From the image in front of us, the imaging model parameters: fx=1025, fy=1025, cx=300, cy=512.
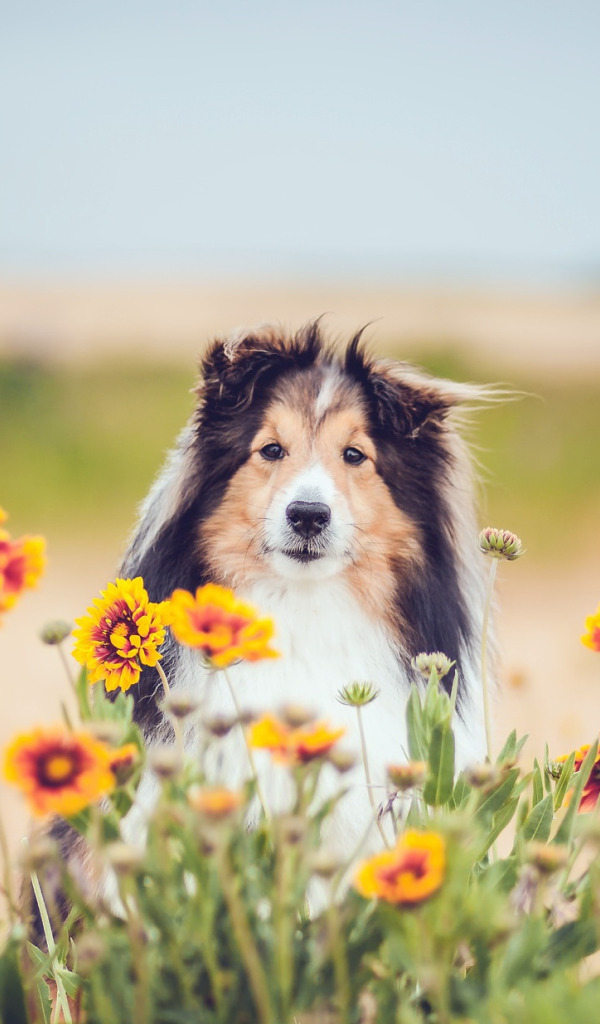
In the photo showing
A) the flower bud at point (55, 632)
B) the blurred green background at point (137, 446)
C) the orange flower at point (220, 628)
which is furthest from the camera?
the blurred green background at point (137, 446)

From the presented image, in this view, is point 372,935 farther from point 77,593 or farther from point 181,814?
point 77,593

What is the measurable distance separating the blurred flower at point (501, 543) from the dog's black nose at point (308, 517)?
95 cm

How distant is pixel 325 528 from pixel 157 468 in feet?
15.3

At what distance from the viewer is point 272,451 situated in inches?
116

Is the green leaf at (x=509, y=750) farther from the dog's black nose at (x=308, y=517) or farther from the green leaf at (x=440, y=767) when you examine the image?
the dog's black nose at (x=308, y=517)

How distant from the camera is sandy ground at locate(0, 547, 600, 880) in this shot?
405 centimetres

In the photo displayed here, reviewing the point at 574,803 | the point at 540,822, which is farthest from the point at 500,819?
the point at 574,803

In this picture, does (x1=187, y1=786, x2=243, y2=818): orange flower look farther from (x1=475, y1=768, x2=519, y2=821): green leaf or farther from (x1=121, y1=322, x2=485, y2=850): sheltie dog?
(x1=121, y1=322, x2=485, y2=850): sheltie dog

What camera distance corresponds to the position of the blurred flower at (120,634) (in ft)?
5.54

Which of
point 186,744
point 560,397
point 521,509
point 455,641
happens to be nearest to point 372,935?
point 186,744

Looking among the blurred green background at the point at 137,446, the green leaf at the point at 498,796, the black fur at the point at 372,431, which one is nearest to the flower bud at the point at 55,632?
the green leaf at the point at 498,796

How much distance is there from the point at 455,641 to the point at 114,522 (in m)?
9.00

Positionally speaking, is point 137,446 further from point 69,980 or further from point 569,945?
point 569,945

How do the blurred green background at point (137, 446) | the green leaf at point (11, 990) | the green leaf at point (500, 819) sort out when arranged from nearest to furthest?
the green leaf at point (11, 990) → the green leaf at point (500, 819) → the blurred green background at point (137, 446)
